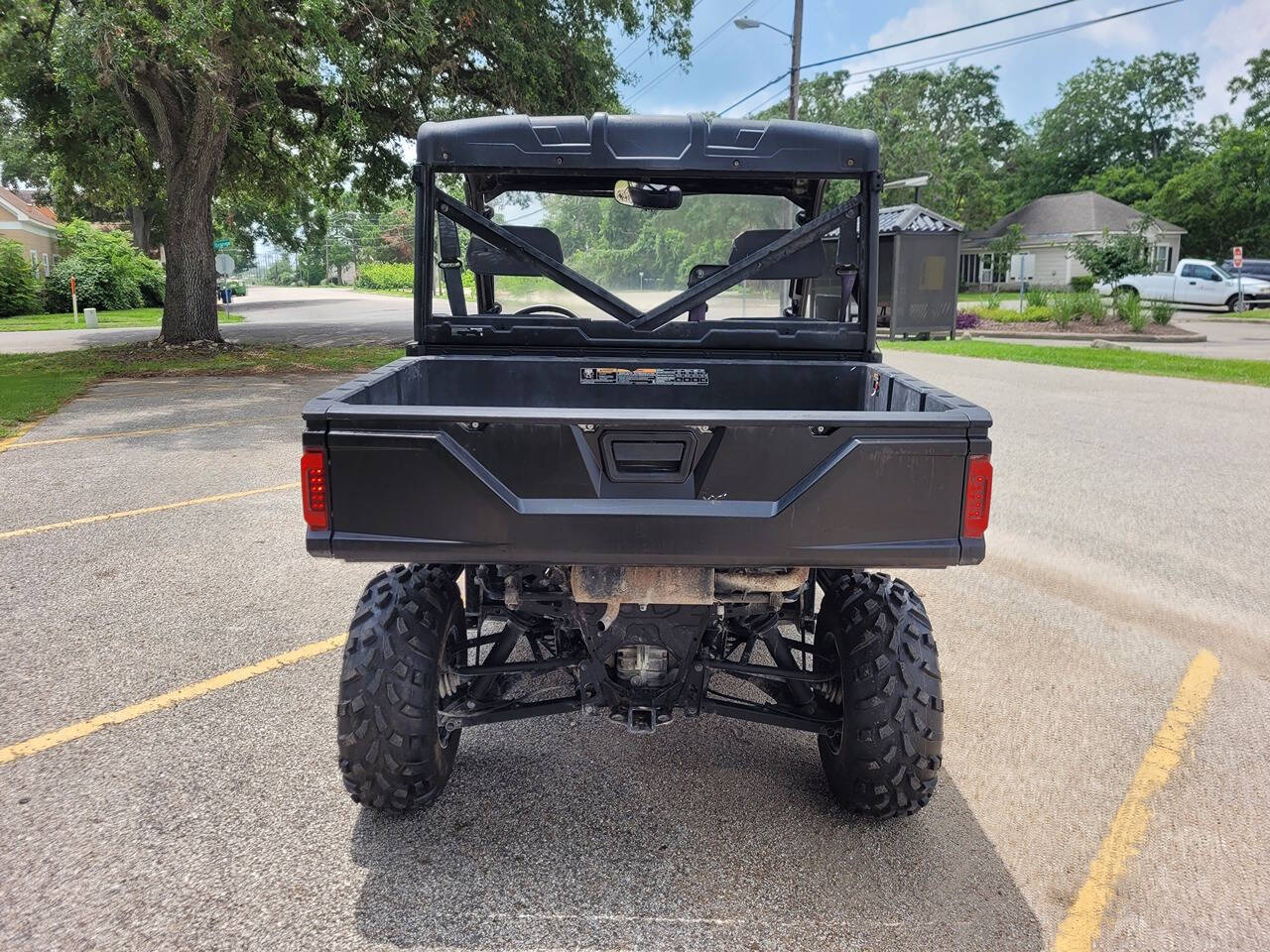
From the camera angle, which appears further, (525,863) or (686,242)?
(686,242)

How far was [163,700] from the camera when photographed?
3.86 meters

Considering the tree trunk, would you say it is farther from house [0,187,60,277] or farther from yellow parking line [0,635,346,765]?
house [0,187,60,277]

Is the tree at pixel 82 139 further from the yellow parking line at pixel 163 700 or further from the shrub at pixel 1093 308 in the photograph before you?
the shrub at pixel 1093 308

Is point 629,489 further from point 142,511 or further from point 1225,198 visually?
point 1225,198

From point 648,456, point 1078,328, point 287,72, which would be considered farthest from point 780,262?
point 1078,328

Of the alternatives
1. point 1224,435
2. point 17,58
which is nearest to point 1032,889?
point 1224,435

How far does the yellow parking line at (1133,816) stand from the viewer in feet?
8.52

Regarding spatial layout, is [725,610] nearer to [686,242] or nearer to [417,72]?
[686,242]

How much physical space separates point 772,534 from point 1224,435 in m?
9.42

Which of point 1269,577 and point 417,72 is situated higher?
point 417,72

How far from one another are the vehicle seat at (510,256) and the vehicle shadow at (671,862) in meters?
1.96

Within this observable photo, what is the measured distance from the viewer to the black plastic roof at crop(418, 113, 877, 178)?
3.53 meters

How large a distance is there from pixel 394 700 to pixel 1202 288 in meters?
38.3

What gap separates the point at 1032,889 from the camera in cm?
275
